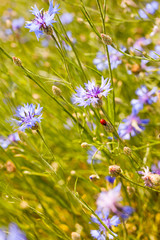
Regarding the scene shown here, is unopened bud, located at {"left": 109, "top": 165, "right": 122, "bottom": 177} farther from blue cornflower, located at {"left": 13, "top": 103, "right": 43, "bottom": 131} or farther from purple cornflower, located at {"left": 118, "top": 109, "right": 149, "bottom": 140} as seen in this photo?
purple cornflower, located at {"left": 118, "top": 109, "right": 149, "bottom": 140}

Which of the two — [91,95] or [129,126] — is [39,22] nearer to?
[91,95]

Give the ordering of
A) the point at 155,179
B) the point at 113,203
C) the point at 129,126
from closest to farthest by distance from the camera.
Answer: the point at 155,179
the point at 113,203
the point at 129,126

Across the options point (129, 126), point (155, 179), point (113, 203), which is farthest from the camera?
point (129, 126)

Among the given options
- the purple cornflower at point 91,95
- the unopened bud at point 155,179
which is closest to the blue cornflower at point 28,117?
the purple cornflower at point 91,95

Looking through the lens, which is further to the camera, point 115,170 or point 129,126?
point 129,126

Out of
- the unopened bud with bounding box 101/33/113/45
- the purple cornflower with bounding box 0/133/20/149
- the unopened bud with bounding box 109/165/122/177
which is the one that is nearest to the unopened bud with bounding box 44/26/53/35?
the unopened bud with bounding box 101/33/113/45

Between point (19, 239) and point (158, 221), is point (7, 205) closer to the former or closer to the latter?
point (19, 239)

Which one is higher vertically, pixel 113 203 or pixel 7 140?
pixel 7 140

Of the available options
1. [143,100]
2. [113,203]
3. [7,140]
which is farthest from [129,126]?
[7,140]

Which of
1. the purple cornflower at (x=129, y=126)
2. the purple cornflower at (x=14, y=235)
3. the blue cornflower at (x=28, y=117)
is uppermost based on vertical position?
the purple cornflower at (x=129, y=126)

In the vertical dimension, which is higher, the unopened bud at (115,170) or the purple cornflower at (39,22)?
the purple cornflower at (39,22)

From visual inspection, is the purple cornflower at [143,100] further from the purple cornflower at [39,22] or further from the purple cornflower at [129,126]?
the purple cornflower at [39,22]
